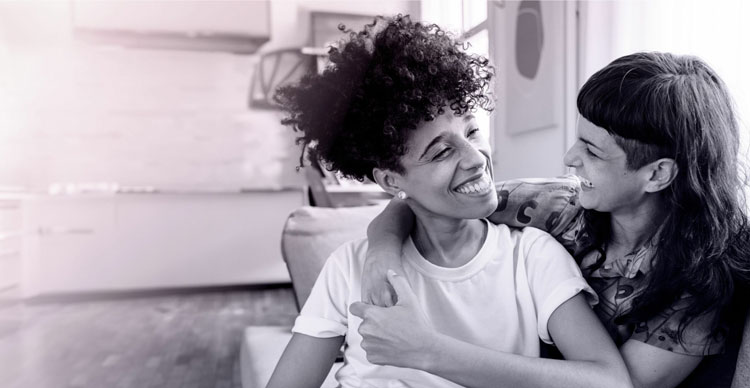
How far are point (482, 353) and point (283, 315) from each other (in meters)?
3.22

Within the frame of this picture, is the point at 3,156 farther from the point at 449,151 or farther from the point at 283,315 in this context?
the point at 449,151

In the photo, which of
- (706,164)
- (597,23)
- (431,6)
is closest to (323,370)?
(706,164)

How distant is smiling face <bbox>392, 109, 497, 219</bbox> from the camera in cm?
96

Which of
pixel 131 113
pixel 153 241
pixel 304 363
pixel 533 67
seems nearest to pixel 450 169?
pixel 304 363

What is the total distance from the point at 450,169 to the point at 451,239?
14cm

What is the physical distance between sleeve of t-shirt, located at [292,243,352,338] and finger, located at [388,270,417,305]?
0.14m

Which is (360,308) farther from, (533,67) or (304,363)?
(533,67)

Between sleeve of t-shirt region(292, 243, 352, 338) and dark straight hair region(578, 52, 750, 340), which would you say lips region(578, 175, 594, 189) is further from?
sleeve of t-shirt region(292, 243, 352, 338)

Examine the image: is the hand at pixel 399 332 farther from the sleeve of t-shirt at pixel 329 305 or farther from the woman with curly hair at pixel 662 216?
the sleeve of t-shirt at pixel 329 305

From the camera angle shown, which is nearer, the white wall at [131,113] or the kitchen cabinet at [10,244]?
the kitchen cabinet at [10,244]

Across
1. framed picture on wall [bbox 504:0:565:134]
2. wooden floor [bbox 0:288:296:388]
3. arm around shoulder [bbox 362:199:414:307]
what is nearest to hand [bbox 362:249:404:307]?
arm around shoulder [bbox 362:199:414:307]

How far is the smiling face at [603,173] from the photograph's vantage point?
0.92m

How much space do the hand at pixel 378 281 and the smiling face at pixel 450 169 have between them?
4.8 inches

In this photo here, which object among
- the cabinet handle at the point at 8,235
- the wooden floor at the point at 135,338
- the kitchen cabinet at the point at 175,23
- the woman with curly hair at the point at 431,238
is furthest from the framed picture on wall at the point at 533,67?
the cabinet handle at the point at 8,235
